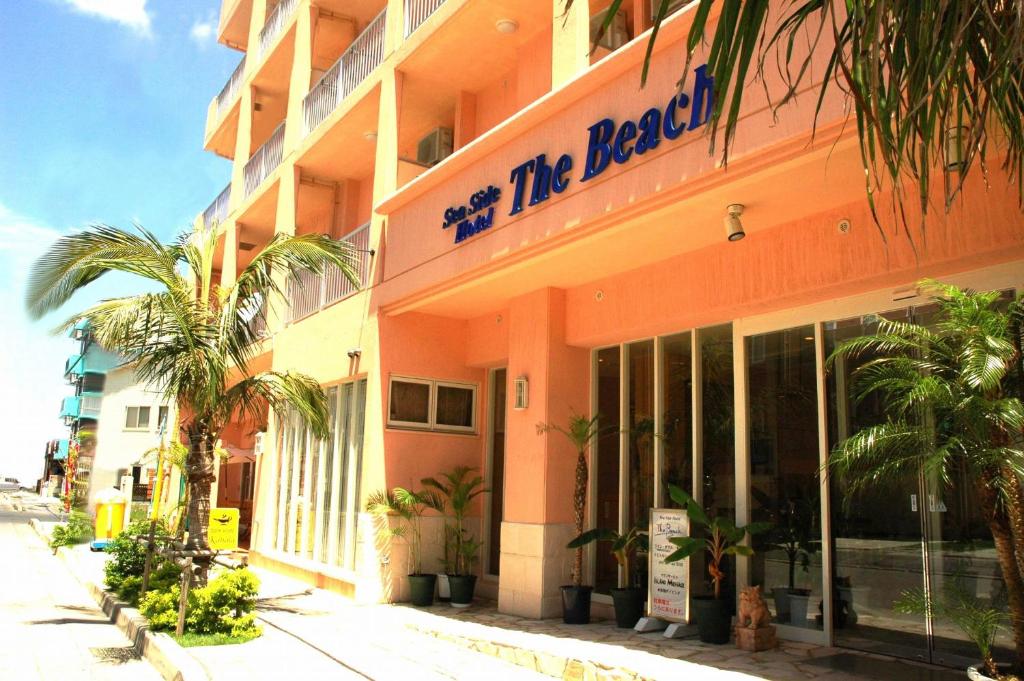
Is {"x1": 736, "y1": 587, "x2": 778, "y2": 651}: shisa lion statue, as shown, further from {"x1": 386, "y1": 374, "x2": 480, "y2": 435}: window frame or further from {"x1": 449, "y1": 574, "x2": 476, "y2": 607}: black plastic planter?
{"x1": 386, "y1": 374, "x2": 480, "y2": 435}: window frame

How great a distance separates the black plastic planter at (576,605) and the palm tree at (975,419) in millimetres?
4895

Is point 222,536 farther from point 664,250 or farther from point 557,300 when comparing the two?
point 664,250

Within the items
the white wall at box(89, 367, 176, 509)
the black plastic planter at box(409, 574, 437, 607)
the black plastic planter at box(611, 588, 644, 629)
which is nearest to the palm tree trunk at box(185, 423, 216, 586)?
the black plastic planter at box(409, 574, 437, 607)

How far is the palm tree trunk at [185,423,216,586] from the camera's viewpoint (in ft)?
32.5

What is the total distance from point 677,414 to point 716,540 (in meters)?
2.05

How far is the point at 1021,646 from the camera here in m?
5.47

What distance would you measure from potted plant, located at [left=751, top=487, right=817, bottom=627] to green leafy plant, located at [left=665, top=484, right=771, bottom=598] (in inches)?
11.2

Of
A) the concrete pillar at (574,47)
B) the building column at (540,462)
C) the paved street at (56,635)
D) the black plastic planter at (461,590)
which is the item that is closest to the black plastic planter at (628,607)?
the building column at (540,462)

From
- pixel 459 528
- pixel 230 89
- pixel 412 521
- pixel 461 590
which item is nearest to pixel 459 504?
pixel 459 528

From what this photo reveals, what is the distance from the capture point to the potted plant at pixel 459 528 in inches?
470

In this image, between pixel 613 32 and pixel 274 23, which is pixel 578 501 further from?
pixel 274 23

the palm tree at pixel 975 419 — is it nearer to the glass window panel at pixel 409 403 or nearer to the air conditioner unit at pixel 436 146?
the glass window panel at pixel 409 403

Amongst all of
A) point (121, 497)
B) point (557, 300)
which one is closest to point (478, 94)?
point (557, 300)

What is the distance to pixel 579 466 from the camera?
10.7 meters
